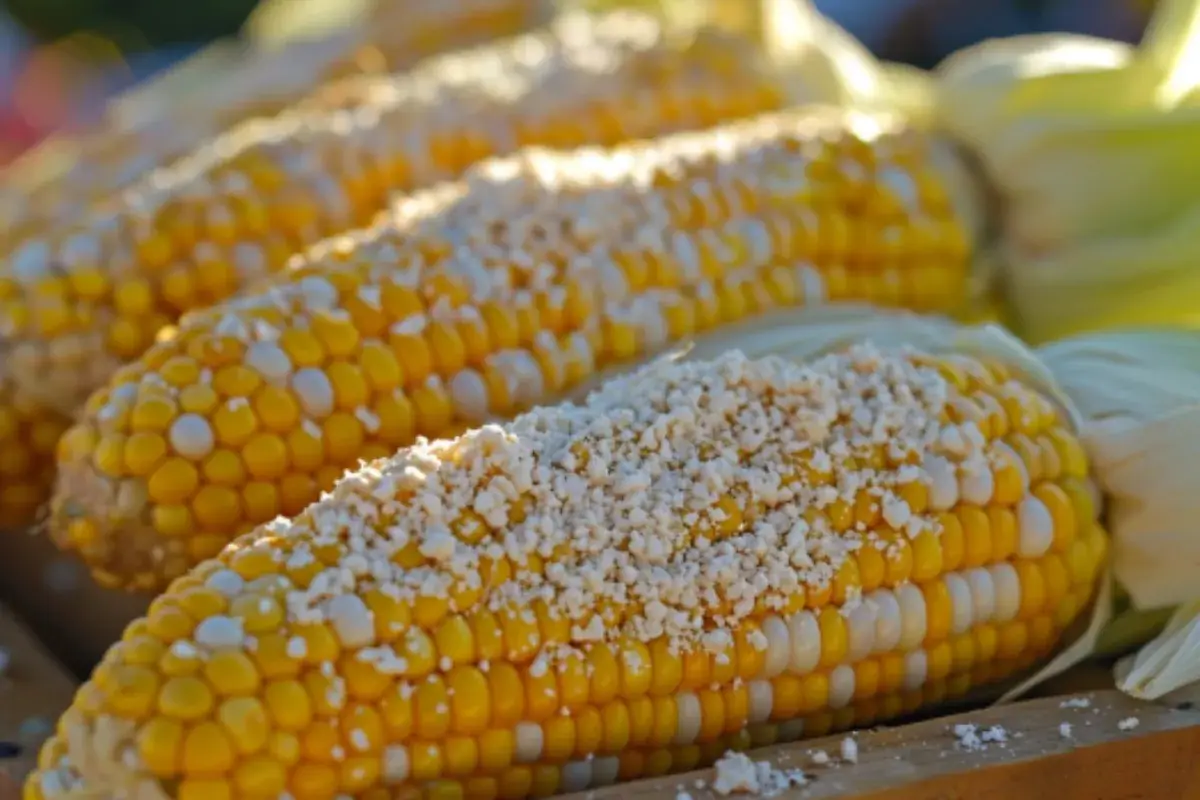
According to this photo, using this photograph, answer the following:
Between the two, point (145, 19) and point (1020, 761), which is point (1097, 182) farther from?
point (145, 19)

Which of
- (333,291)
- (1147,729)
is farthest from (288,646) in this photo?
(1147,729)

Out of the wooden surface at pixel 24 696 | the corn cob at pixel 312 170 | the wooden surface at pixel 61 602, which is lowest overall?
the wooden surface at pixel 61 602

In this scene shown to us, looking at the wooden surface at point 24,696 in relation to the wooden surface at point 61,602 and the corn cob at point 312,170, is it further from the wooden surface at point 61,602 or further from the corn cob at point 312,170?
the corn cob at point 312,170

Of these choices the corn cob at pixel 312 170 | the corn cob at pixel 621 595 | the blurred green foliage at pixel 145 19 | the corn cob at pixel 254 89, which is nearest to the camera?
the corn cob at pixel 621 595

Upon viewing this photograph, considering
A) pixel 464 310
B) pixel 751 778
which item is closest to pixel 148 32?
pixel 464 310

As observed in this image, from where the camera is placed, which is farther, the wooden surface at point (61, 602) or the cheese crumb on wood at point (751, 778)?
the wooden surface at point (61, 602)

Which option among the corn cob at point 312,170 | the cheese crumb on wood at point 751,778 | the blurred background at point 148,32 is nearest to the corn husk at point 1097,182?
the corn cob at point 312,170

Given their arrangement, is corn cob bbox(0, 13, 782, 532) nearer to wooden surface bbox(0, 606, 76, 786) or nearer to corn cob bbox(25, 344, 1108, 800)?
wooden surface bbox(0, 606, 76, 786)

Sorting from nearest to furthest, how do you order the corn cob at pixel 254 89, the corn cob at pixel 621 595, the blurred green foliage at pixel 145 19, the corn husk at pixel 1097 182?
the corn cob at pixel 621 595
the corn husk at pixel 1097 182
the corn cob at pixel 254 89
the blurred green foliage at pixel 145 19
